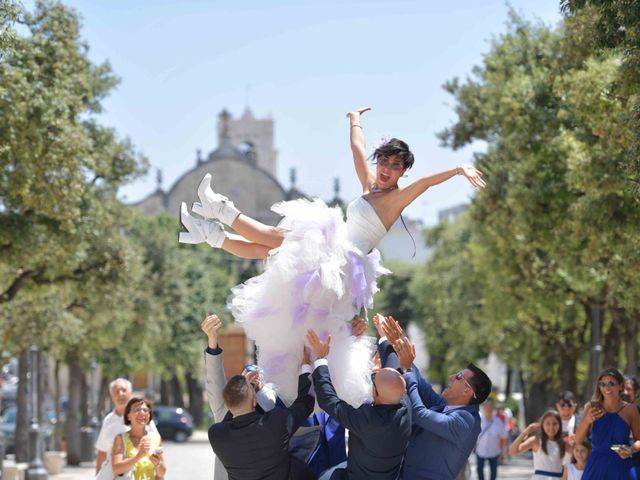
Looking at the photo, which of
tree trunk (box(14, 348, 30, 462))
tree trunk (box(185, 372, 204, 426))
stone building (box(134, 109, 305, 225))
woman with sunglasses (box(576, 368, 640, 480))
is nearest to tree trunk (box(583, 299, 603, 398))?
tree trunk (box(14, 348, 30, 462))

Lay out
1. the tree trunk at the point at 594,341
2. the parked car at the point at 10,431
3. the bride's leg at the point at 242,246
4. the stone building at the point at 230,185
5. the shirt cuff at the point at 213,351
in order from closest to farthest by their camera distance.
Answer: the bride's leg at the point at 242,246 → the shirt cuff at the point at 213,351 → the tree trunk at the point at 594,341 → the parked car at the point at 10,431 → the stone building at the point at 230,185

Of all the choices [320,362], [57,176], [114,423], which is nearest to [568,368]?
[57,176]

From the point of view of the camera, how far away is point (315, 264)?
→ 338 inches

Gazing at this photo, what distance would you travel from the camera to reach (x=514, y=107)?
80.4ft

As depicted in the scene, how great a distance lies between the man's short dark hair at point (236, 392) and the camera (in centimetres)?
811

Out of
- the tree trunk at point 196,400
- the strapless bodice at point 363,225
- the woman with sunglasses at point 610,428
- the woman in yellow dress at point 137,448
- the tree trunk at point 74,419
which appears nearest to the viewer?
the strapless bodice at point 363,225

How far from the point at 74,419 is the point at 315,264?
32.8 metres

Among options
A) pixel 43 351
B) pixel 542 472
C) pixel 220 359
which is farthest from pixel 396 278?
pixel 220 359

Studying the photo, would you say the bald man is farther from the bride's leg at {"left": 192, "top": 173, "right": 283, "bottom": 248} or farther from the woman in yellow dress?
the woman in yellow dress

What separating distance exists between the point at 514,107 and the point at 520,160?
181cm

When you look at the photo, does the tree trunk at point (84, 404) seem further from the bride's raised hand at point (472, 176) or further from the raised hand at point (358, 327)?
the bride's raised hand at point (472, 176)

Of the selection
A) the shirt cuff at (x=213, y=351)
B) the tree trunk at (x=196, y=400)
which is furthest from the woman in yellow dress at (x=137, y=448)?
the tree trunk at (x=196, y=400)

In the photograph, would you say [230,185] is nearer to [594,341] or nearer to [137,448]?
[594,341]

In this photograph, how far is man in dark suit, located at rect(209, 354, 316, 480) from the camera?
8.10 metres
